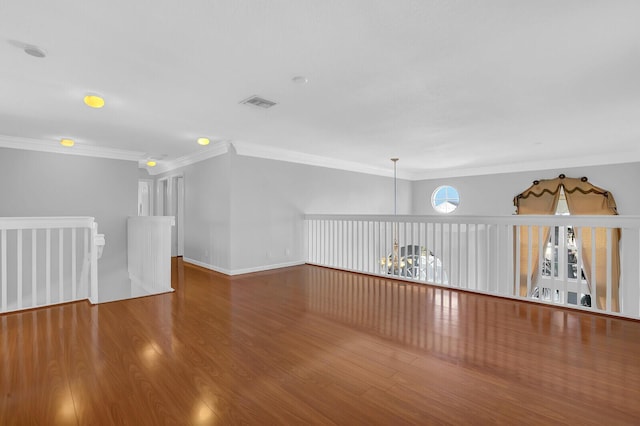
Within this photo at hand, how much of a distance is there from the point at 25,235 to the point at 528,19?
6975mm

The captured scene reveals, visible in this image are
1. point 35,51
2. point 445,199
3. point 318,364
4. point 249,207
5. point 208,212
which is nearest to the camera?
point 318,364

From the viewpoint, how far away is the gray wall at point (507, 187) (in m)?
6.06

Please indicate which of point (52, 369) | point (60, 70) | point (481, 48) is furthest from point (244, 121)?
point (52, 369)

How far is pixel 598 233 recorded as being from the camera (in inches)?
247

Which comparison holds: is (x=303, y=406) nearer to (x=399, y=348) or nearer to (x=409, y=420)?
(x=409, y=420)

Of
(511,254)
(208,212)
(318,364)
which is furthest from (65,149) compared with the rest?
(511,254)

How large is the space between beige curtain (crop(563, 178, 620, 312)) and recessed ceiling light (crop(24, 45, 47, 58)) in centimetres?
847

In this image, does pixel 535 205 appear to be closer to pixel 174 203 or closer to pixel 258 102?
pixel 258 102

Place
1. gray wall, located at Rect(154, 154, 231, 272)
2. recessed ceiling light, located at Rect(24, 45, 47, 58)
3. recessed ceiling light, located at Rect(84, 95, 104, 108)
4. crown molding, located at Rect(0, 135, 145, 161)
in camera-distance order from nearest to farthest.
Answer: recessed ceiling light, located at Rect(24, 45, 47, 58), recessed ceiling light, located at Rect(84, 95, 104, 108), crown molding, located at Rect(0, 135, 145, 161), gray wall, located at Rect(154, 154, 231, 272)

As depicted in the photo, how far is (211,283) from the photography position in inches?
177

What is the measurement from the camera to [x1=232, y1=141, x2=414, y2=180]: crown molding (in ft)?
17.4

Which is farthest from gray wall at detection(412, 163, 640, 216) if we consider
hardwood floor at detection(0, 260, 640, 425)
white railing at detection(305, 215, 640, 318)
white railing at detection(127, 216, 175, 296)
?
white railing at detection(127, 216, 175, 296)

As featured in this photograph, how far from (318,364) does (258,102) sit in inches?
103

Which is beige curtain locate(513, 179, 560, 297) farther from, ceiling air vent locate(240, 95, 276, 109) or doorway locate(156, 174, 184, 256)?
doorway locate(156, 174, 184, 256)
